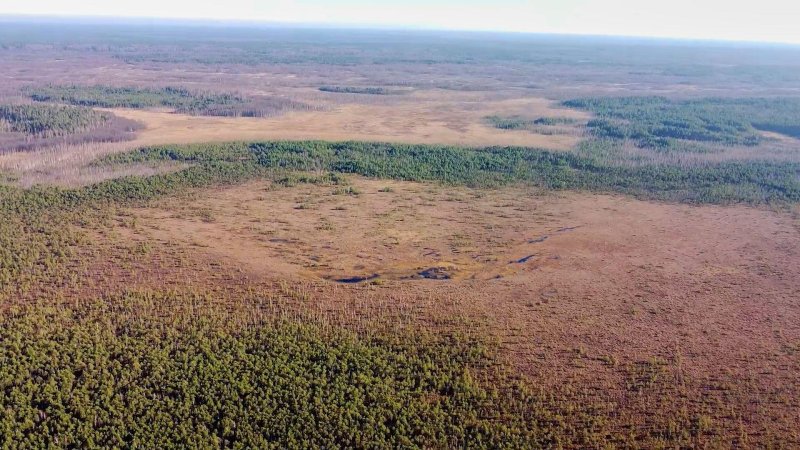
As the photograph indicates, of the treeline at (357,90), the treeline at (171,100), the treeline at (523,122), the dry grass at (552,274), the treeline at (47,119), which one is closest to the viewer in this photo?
the dry grass at (552,274)

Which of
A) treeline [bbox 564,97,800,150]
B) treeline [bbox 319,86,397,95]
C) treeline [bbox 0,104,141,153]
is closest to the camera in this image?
treeline [bbox 0,104,141,153]

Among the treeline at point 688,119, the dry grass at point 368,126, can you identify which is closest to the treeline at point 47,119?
the dry grass at point 368,126

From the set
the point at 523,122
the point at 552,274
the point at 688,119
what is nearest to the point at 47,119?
the point at 523,122

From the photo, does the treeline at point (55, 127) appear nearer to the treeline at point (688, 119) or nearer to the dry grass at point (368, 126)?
the dry grass at point (368, 126)

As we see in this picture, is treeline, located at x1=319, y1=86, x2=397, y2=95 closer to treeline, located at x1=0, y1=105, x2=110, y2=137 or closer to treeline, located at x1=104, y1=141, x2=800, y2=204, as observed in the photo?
treeline, located at x1=0, y1=105, x2=110, y2=137

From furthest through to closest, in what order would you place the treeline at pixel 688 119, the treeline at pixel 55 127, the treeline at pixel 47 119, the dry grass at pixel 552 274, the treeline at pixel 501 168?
the treeline at pixel 688 119 → the treeline at pixel 47 119 → the treeline at pixel 55 127 → the treeline at pixel 501 168 → the dry grass at pixel 552 274

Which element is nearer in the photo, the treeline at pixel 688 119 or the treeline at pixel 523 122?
the treeline at pixel 688 119

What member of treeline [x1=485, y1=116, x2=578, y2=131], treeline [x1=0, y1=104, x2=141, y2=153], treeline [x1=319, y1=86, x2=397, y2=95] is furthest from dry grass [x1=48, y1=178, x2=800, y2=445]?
treeline [x1=319, y1=86, x2=397, y2=95]
